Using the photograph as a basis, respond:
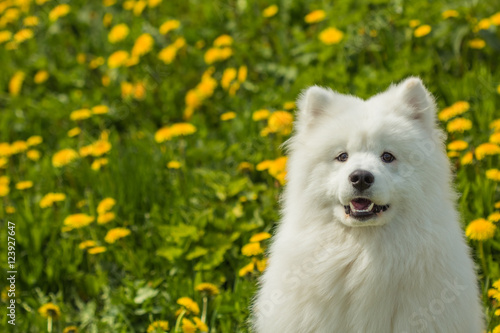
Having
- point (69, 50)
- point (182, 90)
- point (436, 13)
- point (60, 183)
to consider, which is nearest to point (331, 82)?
point (436, 13)

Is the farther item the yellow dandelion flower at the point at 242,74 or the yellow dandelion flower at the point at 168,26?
the yellow dandelion flower at the point at 168,26

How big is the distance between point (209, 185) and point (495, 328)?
7.27 ft

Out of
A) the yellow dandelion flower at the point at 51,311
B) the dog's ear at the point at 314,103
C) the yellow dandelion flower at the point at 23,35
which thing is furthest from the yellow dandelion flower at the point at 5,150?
the dog's ear at the point at 314,103

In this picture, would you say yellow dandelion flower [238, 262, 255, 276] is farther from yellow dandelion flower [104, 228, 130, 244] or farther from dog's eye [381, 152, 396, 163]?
dog's eye [381, 152, 396, 163]

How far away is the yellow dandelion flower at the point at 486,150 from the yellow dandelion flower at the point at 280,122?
130 cm

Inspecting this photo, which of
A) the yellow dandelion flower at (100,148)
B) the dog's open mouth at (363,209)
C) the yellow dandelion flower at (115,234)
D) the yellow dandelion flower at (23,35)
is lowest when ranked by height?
the dog's open mouth at (363,209)

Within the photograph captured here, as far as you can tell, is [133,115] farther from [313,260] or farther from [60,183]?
[313,260]

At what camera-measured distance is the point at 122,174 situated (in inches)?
202

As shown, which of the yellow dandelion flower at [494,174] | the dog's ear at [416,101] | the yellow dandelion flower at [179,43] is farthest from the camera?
the yellow dandelion flower at [179,43]

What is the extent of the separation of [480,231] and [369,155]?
3.39 feet

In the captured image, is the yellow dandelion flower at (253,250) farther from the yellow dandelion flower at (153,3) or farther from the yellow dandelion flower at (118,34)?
the yellow dandelion flower at (153,3)

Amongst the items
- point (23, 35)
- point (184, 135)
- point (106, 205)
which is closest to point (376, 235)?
point (106, 205)

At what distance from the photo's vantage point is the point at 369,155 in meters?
2.93

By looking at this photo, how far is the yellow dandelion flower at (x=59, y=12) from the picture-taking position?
738cm
